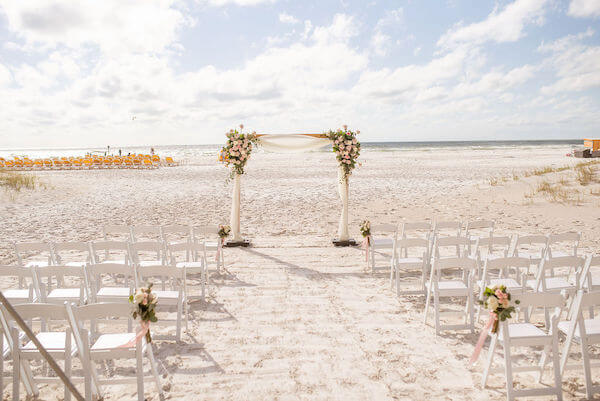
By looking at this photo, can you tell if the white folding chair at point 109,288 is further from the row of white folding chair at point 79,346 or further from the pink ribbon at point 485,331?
the pink ribbon at point 485,331

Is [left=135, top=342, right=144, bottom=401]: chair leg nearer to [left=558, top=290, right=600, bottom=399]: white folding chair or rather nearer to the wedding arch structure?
[left=558, top=290, right=600, bottom=399]: white folding chair

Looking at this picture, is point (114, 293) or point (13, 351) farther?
point (114, 293)

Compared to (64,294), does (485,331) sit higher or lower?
higher

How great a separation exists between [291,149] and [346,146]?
154 cm

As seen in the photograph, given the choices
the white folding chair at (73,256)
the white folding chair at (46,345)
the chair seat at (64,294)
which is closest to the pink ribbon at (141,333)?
the white folding chair at (46,345)

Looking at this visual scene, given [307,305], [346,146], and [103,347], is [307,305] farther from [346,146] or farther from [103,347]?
[346,146]

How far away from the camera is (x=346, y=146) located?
8.79 m

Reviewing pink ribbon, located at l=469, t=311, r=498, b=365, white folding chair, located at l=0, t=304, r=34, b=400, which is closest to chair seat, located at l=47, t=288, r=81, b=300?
white folding chair, located at l=0, t=304, r=34, b=400

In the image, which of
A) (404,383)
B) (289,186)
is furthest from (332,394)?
(289,186)

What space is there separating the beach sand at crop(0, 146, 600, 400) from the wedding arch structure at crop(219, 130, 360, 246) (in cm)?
63

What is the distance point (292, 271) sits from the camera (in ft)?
23.2

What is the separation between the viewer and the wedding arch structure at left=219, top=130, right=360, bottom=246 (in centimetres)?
887

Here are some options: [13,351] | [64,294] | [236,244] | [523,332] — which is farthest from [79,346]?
[236,244]

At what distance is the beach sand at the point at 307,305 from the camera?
139 inches
